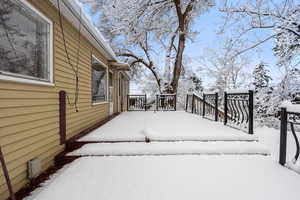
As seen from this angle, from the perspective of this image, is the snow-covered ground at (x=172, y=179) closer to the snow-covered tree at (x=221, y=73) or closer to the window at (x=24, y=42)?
the window at (x=24, y=42)

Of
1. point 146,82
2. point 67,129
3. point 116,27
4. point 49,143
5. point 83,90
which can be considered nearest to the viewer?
point 49,143

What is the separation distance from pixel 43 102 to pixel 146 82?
16.3 metres

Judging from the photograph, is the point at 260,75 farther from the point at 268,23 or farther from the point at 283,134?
the point at 283,134

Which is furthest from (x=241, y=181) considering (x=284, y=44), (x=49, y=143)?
(x=284, y=44)

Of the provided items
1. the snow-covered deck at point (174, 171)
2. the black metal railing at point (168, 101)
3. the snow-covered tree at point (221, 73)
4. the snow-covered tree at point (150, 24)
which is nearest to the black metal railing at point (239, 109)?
the snow-covered deck at point (174, 171)

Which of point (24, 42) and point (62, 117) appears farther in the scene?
point (62, 117)

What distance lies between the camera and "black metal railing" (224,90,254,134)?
3303mm

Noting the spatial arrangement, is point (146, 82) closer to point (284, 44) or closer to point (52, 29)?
point (284, 44)

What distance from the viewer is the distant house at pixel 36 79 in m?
1.76

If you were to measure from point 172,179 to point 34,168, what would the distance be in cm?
172

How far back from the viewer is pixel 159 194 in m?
1.74

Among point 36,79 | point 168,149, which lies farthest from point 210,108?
point 36,79

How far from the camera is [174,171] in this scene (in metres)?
2.19

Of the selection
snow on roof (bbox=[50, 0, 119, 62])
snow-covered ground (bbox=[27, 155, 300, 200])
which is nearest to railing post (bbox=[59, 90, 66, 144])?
snow-covered ground (bbox=[27, 155, 300, 200])
